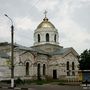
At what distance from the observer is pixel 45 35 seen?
61.7 meters

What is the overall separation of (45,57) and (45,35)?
15.2 feet

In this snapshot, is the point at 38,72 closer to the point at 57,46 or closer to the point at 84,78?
the point at 57,46

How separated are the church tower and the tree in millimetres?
6629

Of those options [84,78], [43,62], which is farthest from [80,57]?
[84,78]

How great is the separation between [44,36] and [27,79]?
36.7 ft

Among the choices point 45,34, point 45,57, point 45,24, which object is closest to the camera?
point 45,57

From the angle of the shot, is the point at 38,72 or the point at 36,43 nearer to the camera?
the point at 38,72

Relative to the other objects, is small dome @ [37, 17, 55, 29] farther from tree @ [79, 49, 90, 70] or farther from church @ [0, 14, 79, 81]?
tree @ [79, 49, 90, 70]

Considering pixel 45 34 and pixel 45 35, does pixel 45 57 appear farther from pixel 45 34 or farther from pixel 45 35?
pixel 45 34

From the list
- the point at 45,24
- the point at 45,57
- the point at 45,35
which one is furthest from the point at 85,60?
the point at 45,24

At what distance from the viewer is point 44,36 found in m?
61.5

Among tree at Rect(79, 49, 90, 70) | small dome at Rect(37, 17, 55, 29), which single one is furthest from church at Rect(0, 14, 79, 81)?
tree at Rect(79, 49, 90, 70)

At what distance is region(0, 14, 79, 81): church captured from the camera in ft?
179

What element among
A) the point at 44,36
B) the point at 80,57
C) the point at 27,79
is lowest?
the point at 27,79
